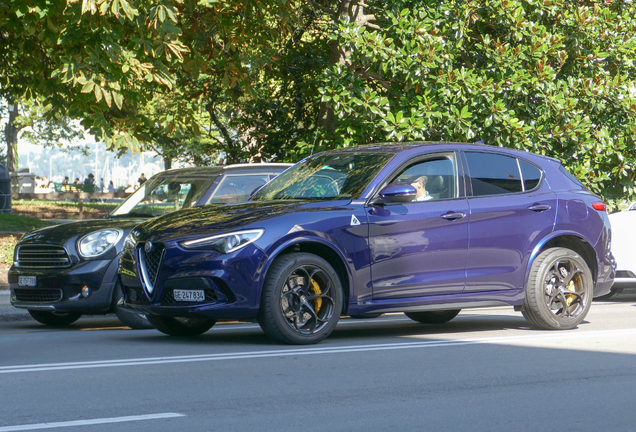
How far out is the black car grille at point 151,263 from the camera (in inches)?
282

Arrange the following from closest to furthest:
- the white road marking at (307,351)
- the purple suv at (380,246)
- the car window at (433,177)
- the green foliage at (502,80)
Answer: the white road marking at (307,351) → the purple suv at (380,246) → the car window at (433,177) → the green foliage at (502,80)

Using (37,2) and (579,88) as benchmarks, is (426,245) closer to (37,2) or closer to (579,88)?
(37,2)

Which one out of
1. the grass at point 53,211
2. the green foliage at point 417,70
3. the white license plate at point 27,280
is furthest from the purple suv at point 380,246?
the grass at point 53,211

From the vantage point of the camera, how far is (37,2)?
11.9m

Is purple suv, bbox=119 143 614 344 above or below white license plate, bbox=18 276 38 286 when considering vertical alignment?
above

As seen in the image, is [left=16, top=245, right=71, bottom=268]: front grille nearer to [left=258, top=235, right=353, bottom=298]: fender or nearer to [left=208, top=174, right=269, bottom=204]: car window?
[left=208, top=174, right=269, bottom=204]: car window

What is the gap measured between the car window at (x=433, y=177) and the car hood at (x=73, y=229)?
9.93 ft

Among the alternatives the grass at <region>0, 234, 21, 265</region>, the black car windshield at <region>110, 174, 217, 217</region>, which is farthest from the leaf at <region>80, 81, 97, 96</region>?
the grass at <region>0, 234, 21, 265</region>

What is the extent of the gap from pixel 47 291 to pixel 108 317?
189 centimetres

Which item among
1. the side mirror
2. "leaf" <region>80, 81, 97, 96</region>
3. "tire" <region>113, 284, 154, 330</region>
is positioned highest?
"leaf" <region>80, 81, 97, 96</region>

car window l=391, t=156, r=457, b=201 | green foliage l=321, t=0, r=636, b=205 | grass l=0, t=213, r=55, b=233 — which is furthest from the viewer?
grass l=0, t=213, r=55, b=233

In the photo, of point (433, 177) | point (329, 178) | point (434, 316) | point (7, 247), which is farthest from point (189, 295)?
point (7, 247)

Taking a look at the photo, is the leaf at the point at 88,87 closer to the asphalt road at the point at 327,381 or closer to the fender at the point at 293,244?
the asphalt road at the point at 327,381

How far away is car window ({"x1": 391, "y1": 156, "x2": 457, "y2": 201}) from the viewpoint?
799 cm
